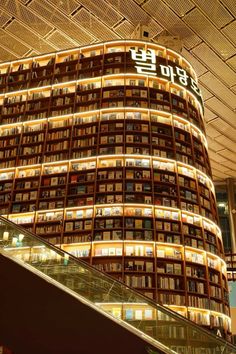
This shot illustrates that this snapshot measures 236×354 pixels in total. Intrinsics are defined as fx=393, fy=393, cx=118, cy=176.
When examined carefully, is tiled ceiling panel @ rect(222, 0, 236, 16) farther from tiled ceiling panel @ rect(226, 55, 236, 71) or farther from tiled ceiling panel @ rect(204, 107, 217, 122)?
tiled ceiling panel @ rect(204, 107, 217, 122)

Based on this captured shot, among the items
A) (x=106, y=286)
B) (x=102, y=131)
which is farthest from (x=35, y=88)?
(x=106, y=286)

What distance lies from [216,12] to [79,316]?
8.56m

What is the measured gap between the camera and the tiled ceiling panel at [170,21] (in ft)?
30.1

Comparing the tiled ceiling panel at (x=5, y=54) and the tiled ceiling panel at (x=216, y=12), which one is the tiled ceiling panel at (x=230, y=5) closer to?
the tiled ceiling panel at (x=216, y=12)

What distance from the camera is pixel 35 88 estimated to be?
25.3ft

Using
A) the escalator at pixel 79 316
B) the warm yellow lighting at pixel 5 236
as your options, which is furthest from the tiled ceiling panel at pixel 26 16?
the escalator at pixel 79 316

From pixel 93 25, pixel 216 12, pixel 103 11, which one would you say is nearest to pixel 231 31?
pixel 216 12

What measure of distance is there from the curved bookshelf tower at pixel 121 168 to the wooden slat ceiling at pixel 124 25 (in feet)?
6.24

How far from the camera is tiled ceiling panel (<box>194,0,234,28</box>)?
9117 millimetres

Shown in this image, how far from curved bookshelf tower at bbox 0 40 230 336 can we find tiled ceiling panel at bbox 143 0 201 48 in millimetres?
1815

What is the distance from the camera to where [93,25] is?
9.83 m

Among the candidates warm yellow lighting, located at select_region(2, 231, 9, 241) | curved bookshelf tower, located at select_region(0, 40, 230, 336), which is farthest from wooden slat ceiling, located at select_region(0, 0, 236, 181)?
warm yellow lighting, located at select_region(2, 231, 9, 241)

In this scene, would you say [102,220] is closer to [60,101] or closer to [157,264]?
[157,264]

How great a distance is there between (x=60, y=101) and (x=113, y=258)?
328cm
